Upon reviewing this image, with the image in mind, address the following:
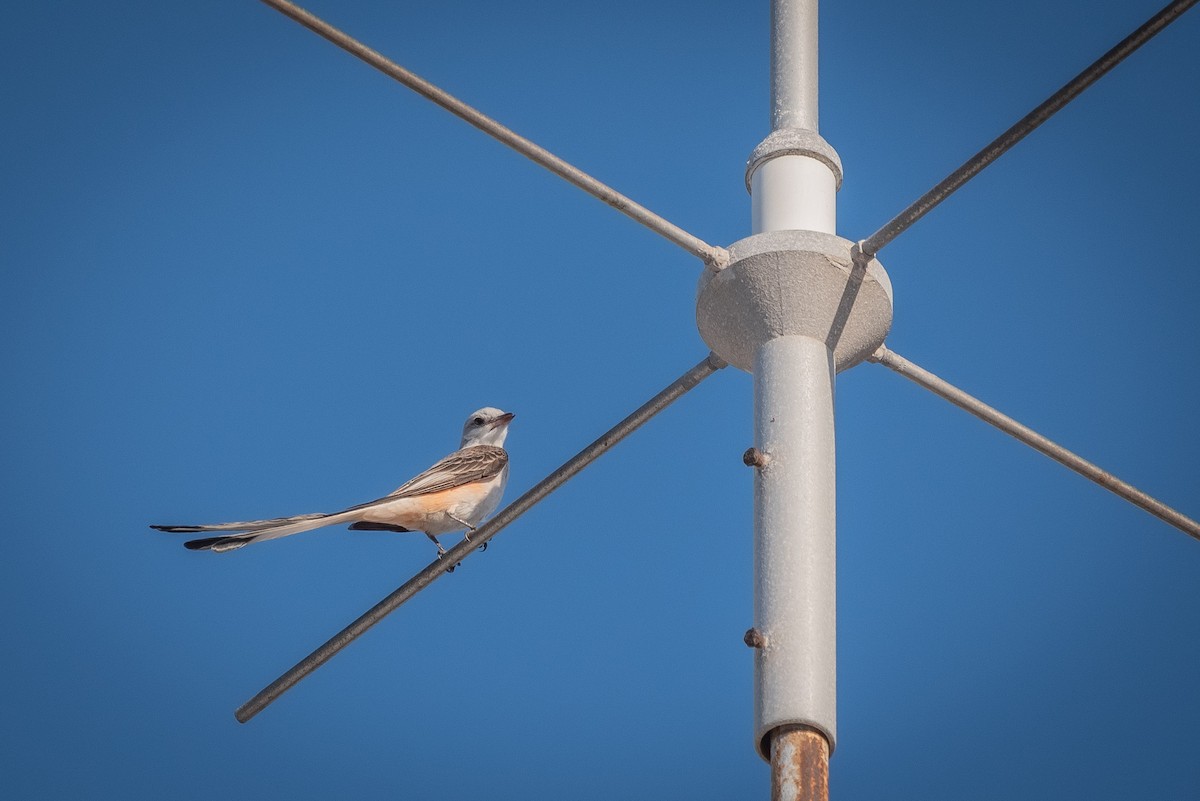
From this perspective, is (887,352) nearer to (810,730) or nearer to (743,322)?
(743,322)

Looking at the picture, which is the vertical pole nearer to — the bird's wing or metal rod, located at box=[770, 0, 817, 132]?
metal rod, located at box=[770, 0, 817, 132]

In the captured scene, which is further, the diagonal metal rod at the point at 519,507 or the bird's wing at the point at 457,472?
the bird's wing at the point at 457,472

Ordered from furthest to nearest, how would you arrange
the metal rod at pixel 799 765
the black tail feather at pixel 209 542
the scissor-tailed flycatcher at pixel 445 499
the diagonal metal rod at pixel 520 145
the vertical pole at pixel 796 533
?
the scissor-tailed flycatcher at pixel 445 499 < the black tail feather at pixel 209 542 < the diagonal metal rod at pixel 520 145 < the vertical pole at pixel 796 533 < the metal rod at pixel 799 765

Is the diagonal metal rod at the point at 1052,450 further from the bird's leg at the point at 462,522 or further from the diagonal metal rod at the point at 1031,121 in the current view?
the bird's leg at the point at 462,522

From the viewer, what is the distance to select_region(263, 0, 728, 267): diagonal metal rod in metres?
6.17

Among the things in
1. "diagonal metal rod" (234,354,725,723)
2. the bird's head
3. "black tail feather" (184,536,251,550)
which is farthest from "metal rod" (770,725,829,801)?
the bird's head

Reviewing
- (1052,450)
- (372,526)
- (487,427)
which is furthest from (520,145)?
(487,427)

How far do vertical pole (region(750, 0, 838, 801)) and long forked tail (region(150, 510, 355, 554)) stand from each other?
3.05 m

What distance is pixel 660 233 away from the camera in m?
6.20

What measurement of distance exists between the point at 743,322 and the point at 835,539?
1059 millimetres

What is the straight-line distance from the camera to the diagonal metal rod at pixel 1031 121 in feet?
18.2

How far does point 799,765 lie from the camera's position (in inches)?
200

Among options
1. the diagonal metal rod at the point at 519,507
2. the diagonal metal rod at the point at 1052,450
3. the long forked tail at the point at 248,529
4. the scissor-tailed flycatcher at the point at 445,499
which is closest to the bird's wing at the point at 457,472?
the scissor-tailed flycatcher at the point at 445,499

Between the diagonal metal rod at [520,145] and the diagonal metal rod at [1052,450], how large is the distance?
3.48 ft
